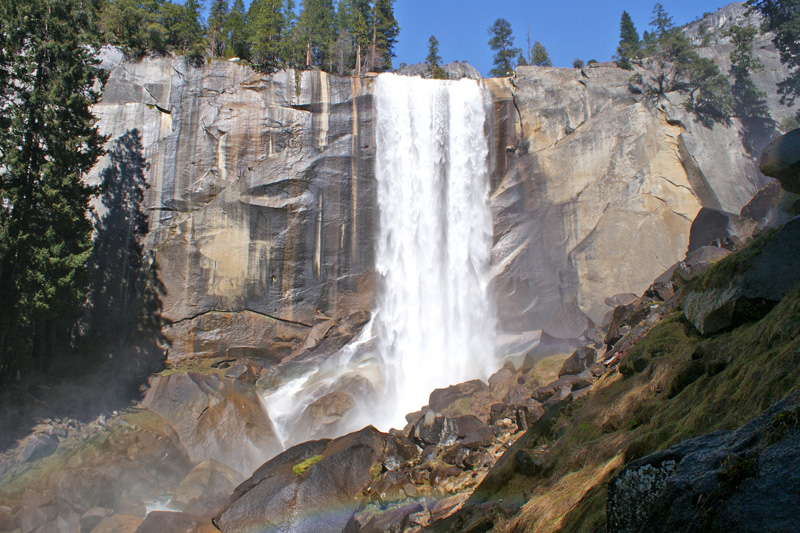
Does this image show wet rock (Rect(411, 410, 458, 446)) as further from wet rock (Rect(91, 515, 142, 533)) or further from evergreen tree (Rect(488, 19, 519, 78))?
evergreen tree (Rect(488, 19, 519, 78))

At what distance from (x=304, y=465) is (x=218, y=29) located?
32.8 metres

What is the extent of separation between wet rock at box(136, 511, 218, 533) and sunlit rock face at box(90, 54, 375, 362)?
470 inches

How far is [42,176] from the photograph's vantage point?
18.9 m

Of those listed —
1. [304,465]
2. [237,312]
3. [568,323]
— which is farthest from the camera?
[237,312]

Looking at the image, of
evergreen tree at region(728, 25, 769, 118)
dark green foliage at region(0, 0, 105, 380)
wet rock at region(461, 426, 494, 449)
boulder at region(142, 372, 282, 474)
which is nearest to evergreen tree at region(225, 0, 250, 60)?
dark green foliage at region(0, 0, 105, 380)

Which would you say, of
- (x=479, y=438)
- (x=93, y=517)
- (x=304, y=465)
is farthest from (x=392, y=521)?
(x=93, y=517)

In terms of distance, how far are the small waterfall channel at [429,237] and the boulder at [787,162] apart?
49.9 feet

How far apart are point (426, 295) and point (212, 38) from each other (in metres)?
22.1

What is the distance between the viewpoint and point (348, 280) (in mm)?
25234

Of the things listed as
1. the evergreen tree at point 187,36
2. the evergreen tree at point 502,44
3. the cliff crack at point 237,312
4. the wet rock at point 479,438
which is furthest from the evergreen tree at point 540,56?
the wet rock at point 479,438

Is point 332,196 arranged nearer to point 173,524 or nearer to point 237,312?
point 237,312

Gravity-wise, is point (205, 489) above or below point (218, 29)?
below

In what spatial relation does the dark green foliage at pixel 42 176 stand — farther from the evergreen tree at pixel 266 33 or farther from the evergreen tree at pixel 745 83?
the evergreen tree at pixel 745 83

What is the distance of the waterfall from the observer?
2523 cm
